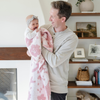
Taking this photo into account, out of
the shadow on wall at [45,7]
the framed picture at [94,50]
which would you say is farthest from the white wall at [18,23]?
the framed picture at [94,50]

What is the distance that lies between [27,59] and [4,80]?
59 cm

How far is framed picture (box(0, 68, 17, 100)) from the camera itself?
6.73 ft

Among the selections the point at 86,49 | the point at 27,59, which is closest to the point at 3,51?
the point at 27,59

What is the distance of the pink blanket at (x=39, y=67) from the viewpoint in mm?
1114

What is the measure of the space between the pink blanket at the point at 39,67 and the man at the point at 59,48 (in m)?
0.05

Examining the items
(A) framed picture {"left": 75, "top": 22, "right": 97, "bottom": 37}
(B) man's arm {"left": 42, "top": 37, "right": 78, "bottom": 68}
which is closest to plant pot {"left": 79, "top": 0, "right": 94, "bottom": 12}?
(A) framed picture {"left": 75, "top": 22, "right": 97, "bottom": 37}

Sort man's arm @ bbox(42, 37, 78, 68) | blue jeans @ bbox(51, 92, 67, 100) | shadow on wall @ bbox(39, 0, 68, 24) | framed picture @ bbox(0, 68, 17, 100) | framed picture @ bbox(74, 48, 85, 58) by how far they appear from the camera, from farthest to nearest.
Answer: framed picture @ bbox(74, 48, 85, 58)
framed picture @ bbox(0, 68, 17, 100)
shadow on wall @ bbox(39, 0, 68, 24)
blue jeans @ bbox(51, 92, 67, 100)
man's arm @ bbox(42, 37, 78, 68)

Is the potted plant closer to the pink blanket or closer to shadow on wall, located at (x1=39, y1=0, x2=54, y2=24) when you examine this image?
shadow on wall, located at (x1=39, y1=0, x2=54, y2=24)

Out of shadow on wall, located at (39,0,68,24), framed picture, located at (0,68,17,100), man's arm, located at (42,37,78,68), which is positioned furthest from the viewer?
framed picture, located at (0,68,17,100)

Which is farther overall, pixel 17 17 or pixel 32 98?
pixel 17 17

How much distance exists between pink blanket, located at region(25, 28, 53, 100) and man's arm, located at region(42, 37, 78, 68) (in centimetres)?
5

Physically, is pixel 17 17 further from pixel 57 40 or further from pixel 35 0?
pixel 57 40

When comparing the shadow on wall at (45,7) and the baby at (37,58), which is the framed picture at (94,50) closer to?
the shadow on wall at (45,7)

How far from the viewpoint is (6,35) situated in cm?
186
